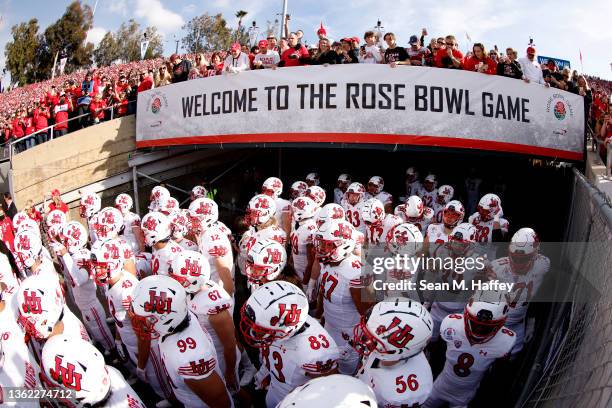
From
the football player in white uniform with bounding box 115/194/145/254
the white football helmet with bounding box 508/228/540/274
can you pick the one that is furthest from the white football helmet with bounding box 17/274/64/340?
the white football helmet with bounding box 508/228/540/274

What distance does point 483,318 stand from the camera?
3893 millimetres

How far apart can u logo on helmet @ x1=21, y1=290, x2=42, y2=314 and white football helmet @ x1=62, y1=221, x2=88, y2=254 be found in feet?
9.17

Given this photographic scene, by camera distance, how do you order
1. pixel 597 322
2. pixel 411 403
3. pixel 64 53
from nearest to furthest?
pixel 597 322
pixel 411 403
pixel 64 53

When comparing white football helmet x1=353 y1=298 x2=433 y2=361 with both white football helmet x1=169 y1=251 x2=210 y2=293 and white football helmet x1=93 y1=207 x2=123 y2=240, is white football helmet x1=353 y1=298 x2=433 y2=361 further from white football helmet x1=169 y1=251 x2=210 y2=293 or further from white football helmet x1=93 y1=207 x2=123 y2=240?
white football helmet x1=93 y1=207 x2=123 y2=240

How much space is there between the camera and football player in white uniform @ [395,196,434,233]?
7422mm

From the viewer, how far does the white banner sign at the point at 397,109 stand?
894 centimetres

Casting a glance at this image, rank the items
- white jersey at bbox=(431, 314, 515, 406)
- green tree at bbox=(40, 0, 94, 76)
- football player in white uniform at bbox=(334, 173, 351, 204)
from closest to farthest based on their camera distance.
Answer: white jersey at bbox=(431, 314, 515, 406), football player in white uniform at bbox=(334, 173, 351, 204), green tree at bbox=(40, 0, 94, 76)

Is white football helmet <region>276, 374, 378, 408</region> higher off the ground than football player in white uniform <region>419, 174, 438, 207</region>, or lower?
lower

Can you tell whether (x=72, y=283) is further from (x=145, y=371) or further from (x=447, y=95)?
(x=447, y=95)

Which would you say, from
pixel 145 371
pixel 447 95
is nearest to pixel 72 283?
pixel 145 371

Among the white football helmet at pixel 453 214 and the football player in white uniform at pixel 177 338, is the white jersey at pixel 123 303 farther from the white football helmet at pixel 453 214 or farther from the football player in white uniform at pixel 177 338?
the white football helmet at pixel 453 214

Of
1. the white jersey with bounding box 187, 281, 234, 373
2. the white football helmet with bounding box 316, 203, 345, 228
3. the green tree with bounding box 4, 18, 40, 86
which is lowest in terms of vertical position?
the white jersey with bounding box 187, 281, 234, 373

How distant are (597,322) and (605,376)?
83 cm

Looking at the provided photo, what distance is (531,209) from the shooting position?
10.6m
